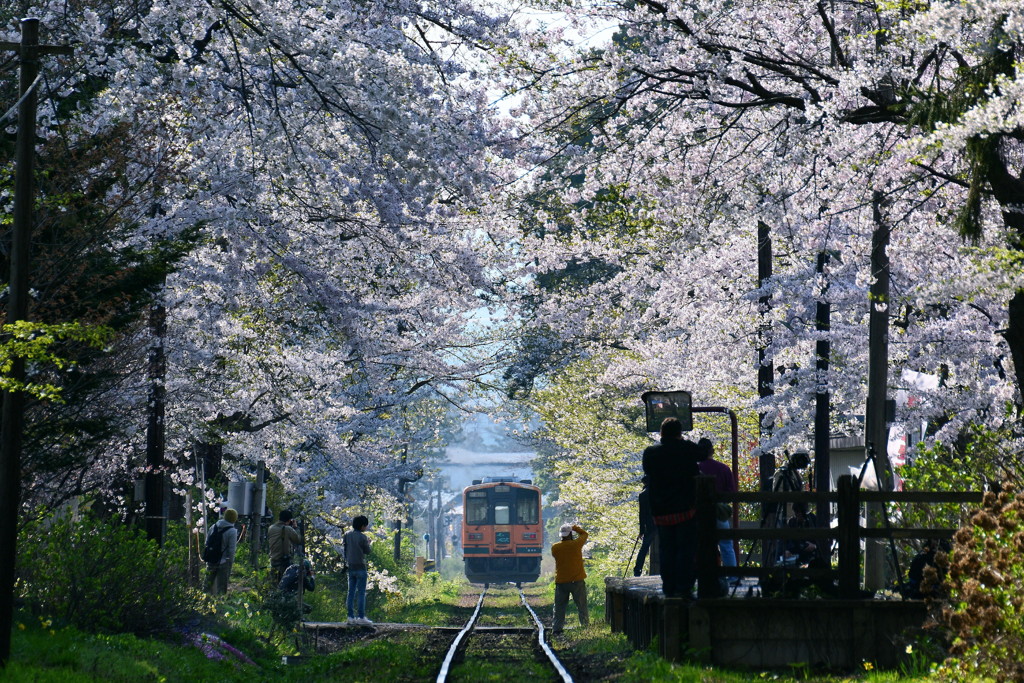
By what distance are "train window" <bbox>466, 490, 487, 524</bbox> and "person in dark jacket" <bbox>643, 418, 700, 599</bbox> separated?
33.7 metres

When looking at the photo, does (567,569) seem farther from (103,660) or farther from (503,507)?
(503,507)

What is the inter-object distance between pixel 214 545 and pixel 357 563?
2192 millimetres

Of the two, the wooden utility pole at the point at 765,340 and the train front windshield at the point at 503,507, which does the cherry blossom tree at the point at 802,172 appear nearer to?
the wooden utility pole at the point at 765,340

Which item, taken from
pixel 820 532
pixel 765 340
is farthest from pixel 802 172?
pixel 820 532

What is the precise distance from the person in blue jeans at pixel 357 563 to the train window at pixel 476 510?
23.9 meters

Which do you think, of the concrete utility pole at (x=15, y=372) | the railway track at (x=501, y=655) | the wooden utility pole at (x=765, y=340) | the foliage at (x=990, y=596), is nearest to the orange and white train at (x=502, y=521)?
the railway track at (x=501, y=655)

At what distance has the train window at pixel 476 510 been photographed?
45062mm

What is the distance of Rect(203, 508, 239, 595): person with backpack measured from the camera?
1969 centimetres

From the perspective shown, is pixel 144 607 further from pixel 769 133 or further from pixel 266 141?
pixel 769 133

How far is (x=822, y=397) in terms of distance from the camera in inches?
723

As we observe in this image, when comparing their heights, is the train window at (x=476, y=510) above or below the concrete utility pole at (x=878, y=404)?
below

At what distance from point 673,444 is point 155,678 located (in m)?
4.90

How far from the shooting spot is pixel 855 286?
1944 cm

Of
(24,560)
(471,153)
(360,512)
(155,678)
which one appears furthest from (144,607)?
(360,512)
